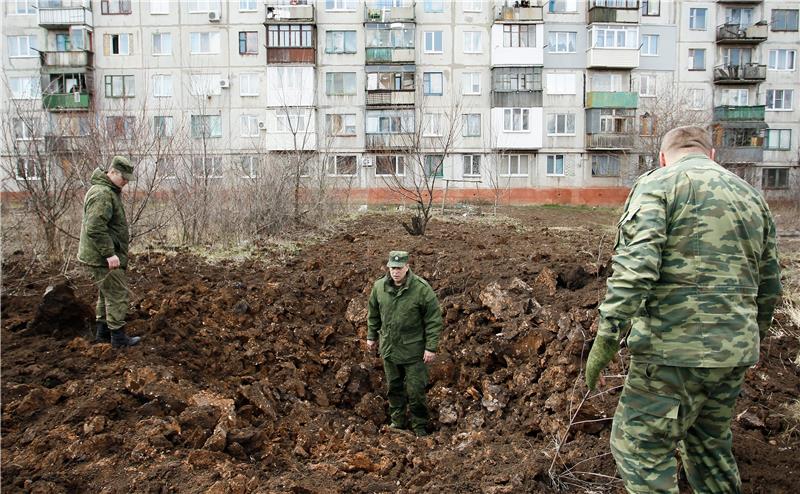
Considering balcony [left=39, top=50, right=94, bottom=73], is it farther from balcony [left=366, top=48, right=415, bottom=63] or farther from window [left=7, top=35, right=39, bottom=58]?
balcony [left=366, top=48, right=415, bottom=63]

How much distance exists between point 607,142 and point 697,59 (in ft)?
25.9

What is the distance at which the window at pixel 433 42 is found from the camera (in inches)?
1283

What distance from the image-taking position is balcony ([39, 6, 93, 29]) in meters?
32.0

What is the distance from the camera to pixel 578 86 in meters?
32.8

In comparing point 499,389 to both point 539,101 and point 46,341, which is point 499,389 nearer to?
point 46,341

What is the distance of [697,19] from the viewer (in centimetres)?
3381

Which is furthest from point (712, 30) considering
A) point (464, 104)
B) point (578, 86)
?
point (464, 104)

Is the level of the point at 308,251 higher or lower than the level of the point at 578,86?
lower

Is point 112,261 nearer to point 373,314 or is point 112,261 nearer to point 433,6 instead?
point 373,314

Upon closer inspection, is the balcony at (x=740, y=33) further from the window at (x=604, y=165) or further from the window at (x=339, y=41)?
the window at (x=339, y=41)

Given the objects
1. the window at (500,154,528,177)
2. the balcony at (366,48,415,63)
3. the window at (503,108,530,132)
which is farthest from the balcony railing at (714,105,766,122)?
the balcony at (366,48,415,63)

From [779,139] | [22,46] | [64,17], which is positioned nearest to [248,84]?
[64,17]

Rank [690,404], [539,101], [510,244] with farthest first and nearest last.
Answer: [539,101]
[510,244]
[690,404]

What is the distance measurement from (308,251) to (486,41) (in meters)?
24.6
